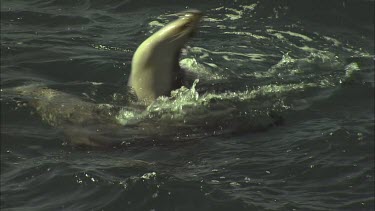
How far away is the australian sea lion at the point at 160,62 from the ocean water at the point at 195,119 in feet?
0.39

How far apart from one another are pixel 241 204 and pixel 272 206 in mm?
212

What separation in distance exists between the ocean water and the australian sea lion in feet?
0.39

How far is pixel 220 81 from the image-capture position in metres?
7.79

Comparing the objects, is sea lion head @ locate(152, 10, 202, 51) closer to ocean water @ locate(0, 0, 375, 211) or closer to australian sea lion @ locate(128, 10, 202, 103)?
australian sea lion @ locate(128, 10, 202, 103)

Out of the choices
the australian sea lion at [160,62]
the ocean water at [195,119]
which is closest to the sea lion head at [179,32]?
the australian sea lion at [160,62]

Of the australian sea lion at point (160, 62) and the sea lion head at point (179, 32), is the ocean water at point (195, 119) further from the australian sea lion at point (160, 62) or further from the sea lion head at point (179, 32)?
the sea lion head at point (179, 32)

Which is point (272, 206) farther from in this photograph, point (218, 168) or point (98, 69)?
point (98, 69)

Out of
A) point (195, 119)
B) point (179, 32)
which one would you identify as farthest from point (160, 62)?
point (195, 119)

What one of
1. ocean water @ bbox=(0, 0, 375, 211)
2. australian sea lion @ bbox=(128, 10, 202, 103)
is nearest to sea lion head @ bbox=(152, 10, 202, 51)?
australian sea lion @ bbox=(128, 10, 202, 103)

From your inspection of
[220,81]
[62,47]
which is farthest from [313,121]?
[62,47]

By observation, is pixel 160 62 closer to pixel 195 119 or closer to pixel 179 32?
pixel 179 32

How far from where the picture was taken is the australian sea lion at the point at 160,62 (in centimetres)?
693

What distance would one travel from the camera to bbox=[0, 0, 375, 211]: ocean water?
18.8ft

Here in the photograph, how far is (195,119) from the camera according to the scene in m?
6.88
